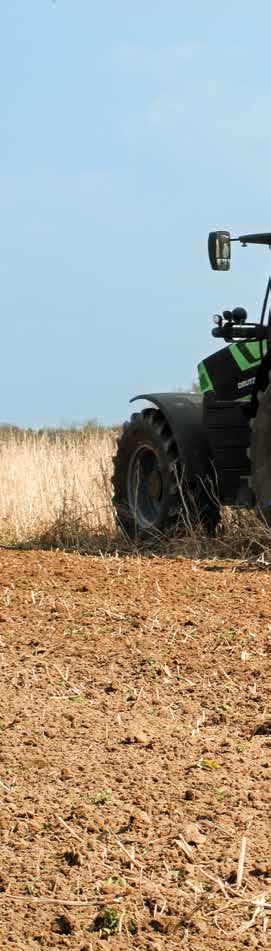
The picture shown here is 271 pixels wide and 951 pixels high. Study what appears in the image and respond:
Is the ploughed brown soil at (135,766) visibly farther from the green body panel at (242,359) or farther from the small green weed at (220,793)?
the green body panel at (242,359)

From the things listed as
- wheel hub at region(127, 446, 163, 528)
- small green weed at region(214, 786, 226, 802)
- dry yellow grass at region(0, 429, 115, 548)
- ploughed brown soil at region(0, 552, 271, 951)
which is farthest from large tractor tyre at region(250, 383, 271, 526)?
small green weed at region(214, 786, 226, 802)

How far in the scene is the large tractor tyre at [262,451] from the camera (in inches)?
322

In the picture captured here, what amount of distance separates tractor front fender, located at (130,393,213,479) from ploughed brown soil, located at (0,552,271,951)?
223 centimetres

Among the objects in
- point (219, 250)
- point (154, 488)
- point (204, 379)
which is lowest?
point (154, 488)

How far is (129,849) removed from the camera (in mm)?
3643

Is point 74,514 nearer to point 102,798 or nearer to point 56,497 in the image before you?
point 56,497

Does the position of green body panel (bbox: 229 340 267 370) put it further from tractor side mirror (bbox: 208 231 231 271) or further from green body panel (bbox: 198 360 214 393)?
tractor side mirror (bbox: 208 231 231 271)

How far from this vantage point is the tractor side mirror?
809 cm

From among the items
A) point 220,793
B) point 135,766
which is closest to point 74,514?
point 135,766

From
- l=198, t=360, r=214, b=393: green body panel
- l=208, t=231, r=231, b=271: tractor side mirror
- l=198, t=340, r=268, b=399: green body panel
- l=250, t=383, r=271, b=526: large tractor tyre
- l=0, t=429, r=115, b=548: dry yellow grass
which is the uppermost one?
l=208, t=231, r=231, b=271: tractor side mirror

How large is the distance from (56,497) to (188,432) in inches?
139

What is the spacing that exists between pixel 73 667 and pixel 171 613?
95 centimetres

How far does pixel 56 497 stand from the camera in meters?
12.7

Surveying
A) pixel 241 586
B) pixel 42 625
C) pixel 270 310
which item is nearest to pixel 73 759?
pixel 42 625
